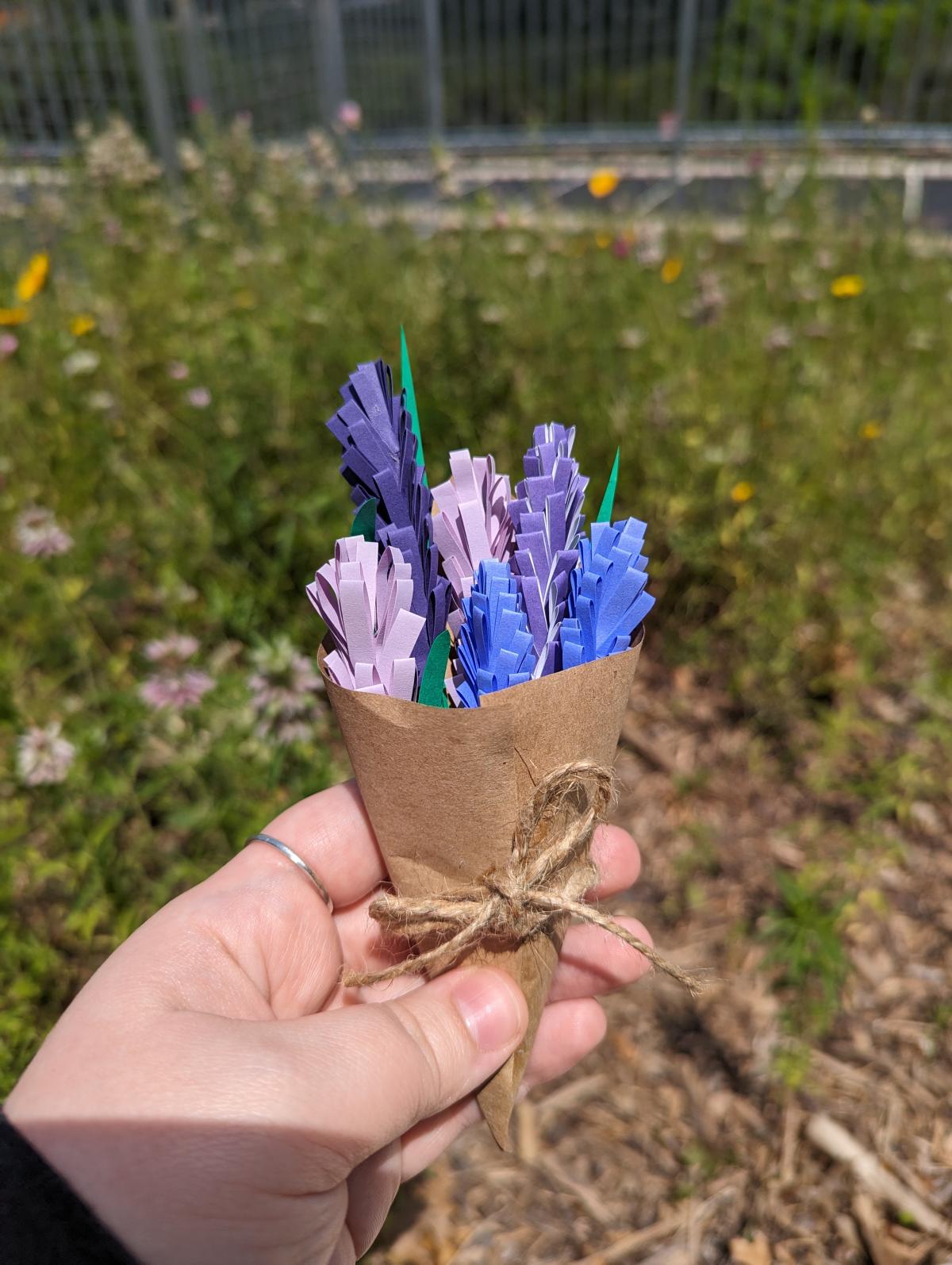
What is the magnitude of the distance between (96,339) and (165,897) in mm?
2211

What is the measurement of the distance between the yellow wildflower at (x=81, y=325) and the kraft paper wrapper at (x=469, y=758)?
2562 millimetres

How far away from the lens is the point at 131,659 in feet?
6.95

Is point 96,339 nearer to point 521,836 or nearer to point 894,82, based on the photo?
point 521,836

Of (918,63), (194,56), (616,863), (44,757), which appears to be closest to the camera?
(616,863)

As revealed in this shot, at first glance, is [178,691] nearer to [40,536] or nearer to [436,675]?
[40,536]

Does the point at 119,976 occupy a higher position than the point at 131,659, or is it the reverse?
the point at 119,976

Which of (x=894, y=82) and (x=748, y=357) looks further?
(x=894, y=82)

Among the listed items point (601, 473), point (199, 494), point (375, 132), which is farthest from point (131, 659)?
point (375, 132)

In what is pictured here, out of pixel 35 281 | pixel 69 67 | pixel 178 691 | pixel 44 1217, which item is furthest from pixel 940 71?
pixel 44 1217

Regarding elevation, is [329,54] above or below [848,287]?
above

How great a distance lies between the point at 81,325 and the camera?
9.74 ft

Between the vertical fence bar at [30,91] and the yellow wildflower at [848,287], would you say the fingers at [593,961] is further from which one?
the vertical fence bar at [30,91]

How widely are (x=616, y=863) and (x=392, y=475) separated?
671mm

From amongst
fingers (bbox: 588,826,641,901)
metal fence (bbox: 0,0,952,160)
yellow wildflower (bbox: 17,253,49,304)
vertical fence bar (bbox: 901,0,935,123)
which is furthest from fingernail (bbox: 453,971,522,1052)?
vertical fence bar (bbox: 901,0,935,123)
